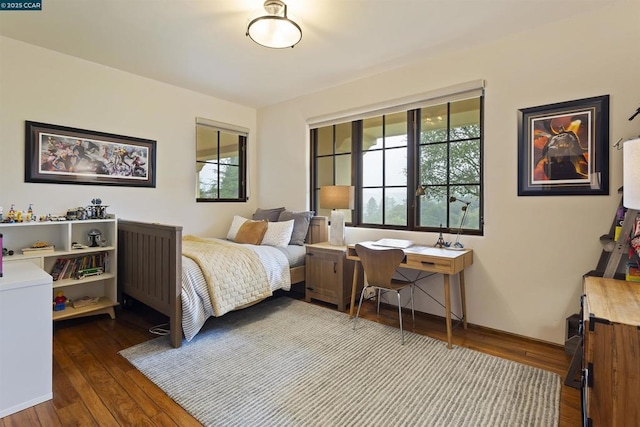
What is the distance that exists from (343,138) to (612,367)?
10.3 feet

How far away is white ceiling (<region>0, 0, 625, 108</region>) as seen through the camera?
2.23m

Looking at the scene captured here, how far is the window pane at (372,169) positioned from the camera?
11.7 ft

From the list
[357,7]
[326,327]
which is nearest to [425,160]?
[357,7]

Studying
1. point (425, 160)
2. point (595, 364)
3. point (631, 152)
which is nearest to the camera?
point (595, 364)

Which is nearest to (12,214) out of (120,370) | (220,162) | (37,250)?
(37,250)

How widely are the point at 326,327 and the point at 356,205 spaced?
1464 millimetres

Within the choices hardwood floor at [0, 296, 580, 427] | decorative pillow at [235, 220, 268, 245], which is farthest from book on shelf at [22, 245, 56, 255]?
decorative pillow at [235, 220, 268, 245]

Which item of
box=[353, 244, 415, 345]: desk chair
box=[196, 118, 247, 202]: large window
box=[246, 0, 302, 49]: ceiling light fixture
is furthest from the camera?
box=[196, 118, 247, 202]: large window

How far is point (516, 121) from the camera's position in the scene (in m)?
2.63

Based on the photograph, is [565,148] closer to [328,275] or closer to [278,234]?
[328,275]

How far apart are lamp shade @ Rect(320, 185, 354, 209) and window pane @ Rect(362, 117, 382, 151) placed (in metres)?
0.59

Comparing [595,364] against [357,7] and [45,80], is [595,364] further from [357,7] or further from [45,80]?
[45,80]

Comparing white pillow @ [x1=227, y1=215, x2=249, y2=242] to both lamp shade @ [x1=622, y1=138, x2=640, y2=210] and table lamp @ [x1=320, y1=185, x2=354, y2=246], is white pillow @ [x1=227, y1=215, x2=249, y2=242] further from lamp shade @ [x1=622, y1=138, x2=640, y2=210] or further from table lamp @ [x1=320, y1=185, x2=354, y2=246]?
lamp shade @ [x1=622, y1=138, x2=640, y2=210]

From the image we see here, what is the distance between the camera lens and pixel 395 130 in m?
3.43
